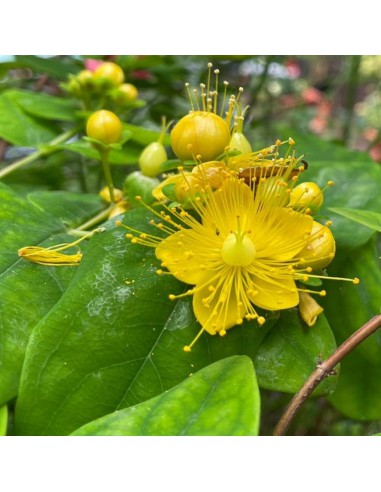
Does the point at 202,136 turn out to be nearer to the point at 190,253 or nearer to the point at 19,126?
the point at 190,253

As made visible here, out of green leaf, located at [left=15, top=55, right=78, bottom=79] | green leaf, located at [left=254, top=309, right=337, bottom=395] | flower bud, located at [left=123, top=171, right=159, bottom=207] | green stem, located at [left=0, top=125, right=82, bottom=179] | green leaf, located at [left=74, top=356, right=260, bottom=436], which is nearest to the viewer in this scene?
green leaf, located at [left=74, top=356, right=260, bottom=436]

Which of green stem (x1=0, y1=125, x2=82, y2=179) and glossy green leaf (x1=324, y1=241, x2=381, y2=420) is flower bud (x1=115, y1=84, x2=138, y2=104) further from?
glossy green leaf (x1=324, y1=241, x2=381, y2=420)

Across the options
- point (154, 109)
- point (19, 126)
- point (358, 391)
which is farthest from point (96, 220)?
point (154, 109)

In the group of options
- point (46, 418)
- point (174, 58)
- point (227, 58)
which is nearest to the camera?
point (46, 418)

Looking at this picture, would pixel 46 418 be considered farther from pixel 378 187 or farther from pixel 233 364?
pixel 378 187

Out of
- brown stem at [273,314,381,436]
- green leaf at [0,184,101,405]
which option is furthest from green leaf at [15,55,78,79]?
brown stem at [273,314,381,436]

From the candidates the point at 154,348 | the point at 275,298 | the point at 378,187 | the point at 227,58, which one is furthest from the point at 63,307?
the point at 227,58
